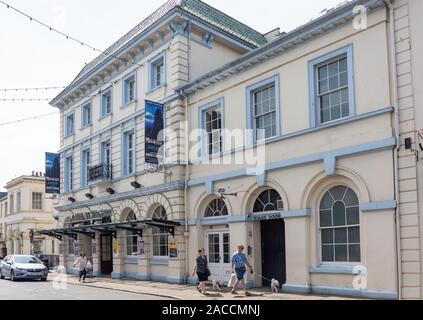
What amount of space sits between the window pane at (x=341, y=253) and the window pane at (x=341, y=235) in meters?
0.17

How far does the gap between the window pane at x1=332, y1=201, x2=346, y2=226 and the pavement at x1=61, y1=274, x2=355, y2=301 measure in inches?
84.8

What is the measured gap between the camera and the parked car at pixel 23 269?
25422 mm

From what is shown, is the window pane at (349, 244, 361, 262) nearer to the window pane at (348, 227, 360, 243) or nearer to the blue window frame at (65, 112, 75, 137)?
the window pane at (348, 227, 360, 243)

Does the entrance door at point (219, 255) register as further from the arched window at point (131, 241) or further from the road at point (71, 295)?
the arched window at point (131, 241)

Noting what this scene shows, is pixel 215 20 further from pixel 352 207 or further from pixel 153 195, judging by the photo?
pixel 352 207

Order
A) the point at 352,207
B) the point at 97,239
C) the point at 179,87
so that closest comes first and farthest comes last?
1. the point at 352,207
2. the point at 179,87
3. the point at 97,239

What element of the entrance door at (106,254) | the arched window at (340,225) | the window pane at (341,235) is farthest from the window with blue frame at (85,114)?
the window pane at (341,235)

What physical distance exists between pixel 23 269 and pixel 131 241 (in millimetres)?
5287

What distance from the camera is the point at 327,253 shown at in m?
16.0

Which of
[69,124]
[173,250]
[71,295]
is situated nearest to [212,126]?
[173,250]

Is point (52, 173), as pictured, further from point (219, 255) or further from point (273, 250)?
point (273, 250)

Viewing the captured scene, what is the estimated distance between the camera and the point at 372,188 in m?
14.5

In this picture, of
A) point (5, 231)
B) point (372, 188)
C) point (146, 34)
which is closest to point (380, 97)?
point (372, 188)
